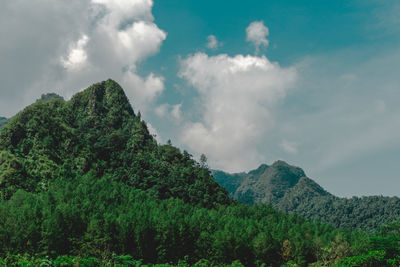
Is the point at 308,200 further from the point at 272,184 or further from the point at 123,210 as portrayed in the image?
the point at 123,210

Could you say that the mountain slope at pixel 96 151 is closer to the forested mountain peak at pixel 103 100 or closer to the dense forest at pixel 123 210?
the forested mountain peak at pixel 103 100

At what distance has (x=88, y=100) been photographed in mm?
70188

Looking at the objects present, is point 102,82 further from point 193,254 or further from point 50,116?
point 193,254

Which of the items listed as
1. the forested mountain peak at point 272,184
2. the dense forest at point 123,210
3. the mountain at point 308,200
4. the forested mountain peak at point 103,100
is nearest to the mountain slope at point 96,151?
the forested mountain peak at point 103,100

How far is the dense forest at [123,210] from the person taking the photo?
86.8ft

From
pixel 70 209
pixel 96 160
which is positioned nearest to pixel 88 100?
pixel 96 160

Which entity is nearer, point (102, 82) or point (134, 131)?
point (134, 131)

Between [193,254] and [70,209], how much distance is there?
12071 millimetres

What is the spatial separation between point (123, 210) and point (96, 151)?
960 inches

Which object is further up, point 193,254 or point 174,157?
point 174,157

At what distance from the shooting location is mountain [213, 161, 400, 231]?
72.2 m

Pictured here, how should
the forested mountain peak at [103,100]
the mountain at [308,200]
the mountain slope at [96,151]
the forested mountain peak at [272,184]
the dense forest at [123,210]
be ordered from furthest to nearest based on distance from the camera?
1. the forested mountain peak at [272,184]
2. the mountain at [308,200]
3. the forested mountain peak at [103,100]
4. the mountain slope at [96,151]
5. the dense forest at [123,210]

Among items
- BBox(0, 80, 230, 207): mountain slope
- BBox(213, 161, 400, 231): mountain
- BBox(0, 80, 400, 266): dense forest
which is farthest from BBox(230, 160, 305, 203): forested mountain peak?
BBox(0, 80, 400, 266): dense forest

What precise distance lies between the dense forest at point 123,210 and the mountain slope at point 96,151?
6.6 inches
